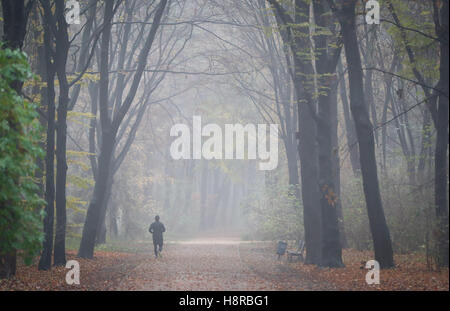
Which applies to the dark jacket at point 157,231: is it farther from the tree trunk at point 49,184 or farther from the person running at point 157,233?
the tree trunk at point 49,184

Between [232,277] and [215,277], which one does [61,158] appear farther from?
[232,277]

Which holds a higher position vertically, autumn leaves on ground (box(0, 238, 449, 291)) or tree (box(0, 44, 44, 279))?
tree (box(0, 44, 44, 279))

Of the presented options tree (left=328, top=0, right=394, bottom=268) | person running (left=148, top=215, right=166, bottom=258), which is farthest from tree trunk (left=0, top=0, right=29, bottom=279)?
person running (left=148, top=215, right=166, bottom=258)

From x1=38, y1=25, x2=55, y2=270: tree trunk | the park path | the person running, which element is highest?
x1=38, y1=25, x2=55, y2=270: tree trunk

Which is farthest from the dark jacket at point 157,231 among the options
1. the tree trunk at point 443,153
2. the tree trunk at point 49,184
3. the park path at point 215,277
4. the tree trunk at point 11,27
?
the tree trunk at point 443,153

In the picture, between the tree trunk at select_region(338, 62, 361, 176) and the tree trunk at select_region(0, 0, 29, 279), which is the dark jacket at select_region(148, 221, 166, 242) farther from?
the tree trunk at select_region(0, 0, 29, 279)

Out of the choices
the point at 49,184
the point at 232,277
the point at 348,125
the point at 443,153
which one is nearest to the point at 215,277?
the point at 232,277

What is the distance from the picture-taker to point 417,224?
672 inches

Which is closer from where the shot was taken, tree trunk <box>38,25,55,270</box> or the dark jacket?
tree trunk <box>38,25,55,270</box>

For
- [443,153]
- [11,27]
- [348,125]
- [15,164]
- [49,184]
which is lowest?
[49,184]

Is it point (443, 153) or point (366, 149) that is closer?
→ point (443, 153)

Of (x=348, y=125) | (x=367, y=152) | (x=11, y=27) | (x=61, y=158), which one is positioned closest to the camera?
(x=11, y=27)

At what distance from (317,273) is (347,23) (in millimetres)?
6902

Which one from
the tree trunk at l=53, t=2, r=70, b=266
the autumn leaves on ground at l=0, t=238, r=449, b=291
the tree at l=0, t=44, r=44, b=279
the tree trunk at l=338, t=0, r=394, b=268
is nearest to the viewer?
the tree at l=0, t=44, r=44, b=279
